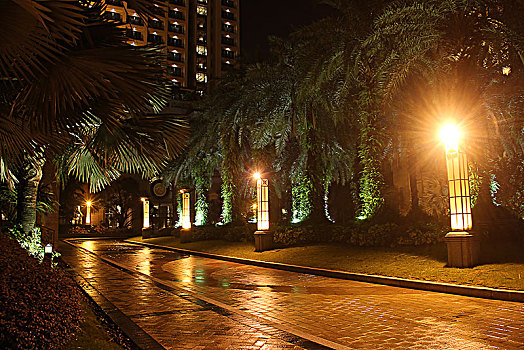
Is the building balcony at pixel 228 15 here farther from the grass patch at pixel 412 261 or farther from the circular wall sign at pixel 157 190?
the grass patch at pixel 412 261

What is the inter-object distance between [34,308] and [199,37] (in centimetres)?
11360

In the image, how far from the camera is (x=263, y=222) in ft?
68.2

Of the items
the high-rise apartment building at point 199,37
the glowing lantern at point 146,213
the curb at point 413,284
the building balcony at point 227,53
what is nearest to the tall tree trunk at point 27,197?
the curb at point 413,284

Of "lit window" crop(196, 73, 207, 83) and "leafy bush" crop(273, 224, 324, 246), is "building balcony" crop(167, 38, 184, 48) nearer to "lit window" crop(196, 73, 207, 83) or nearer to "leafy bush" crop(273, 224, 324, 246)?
"lit window" crop(196, 73, 207, 83)

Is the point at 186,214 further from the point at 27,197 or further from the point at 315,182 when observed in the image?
the point at 27,197

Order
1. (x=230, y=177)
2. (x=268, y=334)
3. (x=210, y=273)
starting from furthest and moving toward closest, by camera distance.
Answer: (x=230, y=177) < (x=210, y=273) < (x=268, y=334)

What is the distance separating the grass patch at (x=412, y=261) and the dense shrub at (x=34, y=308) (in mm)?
8928

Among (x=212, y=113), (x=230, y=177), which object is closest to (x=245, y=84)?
(x=212, y=113)

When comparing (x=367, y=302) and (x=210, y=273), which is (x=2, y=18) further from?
(x=210, y=273)

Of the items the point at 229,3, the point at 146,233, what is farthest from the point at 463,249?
the point at 229,3

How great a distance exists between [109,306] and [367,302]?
5298 mm

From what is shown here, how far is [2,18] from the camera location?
4.51 metres

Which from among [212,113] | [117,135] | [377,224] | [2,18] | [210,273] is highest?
[212,113]

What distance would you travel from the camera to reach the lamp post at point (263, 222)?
20547 mm
